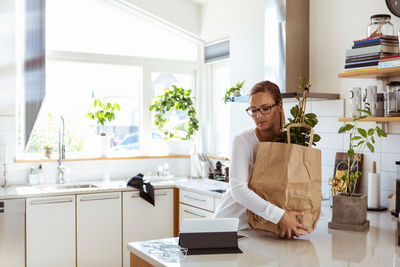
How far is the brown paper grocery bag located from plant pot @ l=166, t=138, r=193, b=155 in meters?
3.04

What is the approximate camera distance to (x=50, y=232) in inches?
147

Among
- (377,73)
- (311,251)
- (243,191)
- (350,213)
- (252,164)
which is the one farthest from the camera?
(377,73)

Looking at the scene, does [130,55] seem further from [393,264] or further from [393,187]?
[393,264]

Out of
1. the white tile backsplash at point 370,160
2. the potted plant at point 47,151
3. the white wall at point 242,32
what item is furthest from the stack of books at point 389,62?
the potted plant at point 47,151

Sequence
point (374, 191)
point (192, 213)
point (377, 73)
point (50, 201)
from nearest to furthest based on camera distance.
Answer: point (377, 73)
point (374, 191)
point (50, 201)
point (192, 213)

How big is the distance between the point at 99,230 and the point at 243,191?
92.0 inches

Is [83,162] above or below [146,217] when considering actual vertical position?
above

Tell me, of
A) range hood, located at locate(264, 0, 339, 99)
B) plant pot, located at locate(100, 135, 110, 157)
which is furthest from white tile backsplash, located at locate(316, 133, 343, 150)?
plant pot, located at locate(100, 135, 110, 157)

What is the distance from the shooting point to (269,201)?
1.92 metres

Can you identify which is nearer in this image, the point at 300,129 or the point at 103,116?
the point at 300,129

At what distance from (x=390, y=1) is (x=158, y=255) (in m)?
2.18

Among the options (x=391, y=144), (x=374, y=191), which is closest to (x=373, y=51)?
(x=391, y=144)

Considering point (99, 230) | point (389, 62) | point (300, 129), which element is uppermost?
point (389, 62)

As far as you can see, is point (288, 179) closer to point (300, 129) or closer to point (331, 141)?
point (300, 129)
